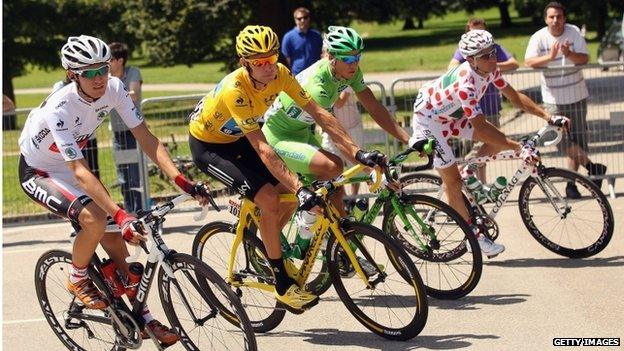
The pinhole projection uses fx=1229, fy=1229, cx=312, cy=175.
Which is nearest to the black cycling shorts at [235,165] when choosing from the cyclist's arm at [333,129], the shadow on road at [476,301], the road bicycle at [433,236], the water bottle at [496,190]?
the cyclist's arm at [333,129]

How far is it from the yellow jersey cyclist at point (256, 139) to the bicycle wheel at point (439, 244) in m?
0.97

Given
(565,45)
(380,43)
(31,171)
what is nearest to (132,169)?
(565,45)

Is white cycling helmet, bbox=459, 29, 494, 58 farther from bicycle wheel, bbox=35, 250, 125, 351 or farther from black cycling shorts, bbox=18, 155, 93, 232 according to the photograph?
bicycle wheel, bbox=35, 250, 125, 351

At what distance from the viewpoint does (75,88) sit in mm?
7473

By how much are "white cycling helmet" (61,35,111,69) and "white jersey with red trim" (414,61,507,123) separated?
10.9 feet

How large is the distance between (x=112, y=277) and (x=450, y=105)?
11.2 feet

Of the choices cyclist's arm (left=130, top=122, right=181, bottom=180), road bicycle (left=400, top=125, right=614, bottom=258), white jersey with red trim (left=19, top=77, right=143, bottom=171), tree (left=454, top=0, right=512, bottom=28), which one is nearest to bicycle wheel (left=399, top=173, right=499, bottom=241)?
road bicycle (left=400, top=125, right=614, bottom=258)

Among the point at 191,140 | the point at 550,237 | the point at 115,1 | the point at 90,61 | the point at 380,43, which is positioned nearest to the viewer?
the point at 90,61

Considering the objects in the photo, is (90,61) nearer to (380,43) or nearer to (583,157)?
(583,157)

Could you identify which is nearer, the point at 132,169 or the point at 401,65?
the point at 132,169

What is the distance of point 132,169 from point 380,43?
47282mm

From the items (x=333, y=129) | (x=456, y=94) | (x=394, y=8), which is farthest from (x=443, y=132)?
(x=394, y=8)

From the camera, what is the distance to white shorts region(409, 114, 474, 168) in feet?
31.9

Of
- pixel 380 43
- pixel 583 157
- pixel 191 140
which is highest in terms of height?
pixel 191 140
